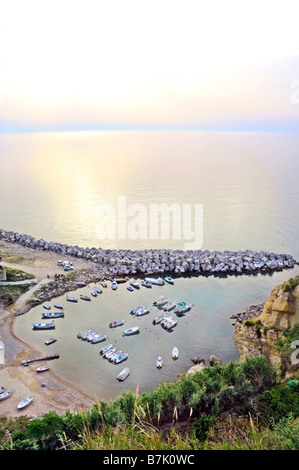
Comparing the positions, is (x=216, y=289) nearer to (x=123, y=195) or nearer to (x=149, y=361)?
(x=149, y=361)

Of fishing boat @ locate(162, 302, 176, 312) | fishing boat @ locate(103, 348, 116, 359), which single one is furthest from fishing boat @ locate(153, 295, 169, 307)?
fishing boat @ locate(103, 348, 116, 359)

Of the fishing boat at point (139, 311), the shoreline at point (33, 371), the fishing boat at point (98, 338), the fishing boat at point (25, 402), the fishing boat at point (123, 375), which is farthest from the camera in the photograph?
the fishing boat at point (139, 311)

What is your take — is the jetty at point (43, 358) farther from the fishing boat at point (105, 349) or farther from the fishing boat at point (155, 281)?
the fishing boat at point (155, 281)

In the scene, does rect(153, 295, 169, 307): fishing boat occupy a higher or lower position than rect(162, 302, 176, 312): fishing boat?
higher

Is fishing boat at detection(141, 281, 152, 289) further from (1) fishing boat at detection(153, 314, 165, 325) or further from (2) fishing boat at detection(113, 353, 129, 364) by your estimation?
(2) fishing boat at detection(113, 353, 129, 364)

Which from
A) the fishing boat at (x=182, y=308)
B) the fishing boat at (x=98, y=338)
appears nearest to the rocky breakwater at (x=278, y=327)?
the fishing boat at (x=182, y=308)

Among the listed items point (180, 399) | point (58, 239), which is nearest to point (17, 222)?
point (58, 239)

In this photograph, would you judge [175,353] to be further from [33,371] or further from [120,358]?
[33,371]
